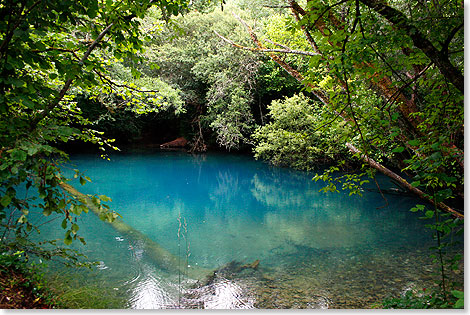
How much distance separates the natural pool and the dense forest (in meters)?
0.65

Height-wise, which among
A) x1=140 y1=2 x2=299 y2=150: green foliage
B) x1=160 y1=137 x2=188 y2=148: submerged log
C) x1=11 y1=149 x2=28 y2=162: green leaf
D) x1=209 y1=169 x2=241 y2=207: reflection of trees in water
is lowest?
x1=209 y1=169 x2=241 y2=207: reflection of trees in water

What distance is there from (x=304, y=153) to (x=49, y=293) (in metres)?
11.2

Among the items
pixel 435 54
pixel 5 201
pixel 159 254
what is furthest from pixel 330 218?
pixel 5 201

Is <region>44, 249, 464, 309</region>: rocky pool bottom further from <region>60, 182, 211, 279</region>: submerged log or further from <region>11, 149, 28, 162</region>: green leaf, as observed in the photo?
<region>11, 149, 28, 162</region>: green leaf

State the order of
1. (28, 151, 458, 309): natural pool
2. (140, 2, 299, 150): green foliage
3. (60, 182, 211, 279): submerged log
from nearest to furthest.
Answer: (28, 151, 458, 309): natural pool → (60, 182, 211, 279): submerged log → (140, 2, 299, 150): green foliage

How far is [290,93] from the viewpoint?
→ 16219 millimetres

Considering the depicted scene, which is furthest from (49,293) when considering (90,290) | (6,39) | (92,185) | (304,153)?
(304,153)

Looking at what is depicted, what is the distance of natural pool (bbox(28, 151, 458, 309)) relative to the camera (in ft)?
12.9

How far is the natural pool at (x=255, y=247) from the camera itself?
3.92m

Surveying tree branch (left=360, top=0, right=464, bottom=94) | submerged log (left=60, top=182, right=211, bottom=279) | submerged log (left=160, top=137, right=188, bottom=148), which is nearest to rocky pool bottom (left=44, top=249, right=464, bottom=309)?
submerged log (left=60, top=182, right=211, bottom=279)

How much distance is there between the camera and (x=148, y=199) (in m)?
9.30

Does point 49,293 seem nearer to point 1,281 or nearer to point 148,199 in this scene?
point 1,281

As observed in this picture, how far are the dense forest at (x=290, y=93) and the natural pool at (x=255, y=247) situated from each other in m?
0.65

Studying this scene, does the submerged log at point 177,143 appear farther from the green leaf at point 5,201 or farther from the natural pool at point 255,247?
the green leaf at point 5,201
